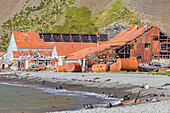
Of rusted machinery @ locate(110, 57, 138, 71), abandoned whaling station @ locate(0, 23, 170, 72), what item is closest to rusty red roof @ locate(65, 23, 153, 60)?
abandoned whaling station @ locate(0, 23, 170, 72)

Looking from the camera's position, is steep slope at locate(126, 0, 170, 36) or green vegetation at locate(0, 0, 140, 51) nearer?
steep slope at locate(126, 0, 170, 36)

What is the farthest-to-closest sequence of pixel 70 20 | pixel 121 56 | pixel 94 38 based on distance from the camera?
1. pixel 70 20
2. pixel 94 38
3. pixel 121 56

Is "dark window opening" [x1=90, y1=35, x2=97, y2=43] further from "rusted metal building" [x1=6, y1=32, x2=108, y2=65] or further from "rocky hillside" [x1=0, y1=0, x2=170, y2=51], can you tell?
"rocky hillside" [x1=0, y1=0, x2=170, y2=51]

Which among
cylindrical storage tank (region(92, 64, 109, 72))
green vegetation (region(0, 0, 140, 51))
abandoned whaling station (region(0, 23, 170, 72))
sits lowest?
cylindrical storage tank (region(92, 64, 109, 72))

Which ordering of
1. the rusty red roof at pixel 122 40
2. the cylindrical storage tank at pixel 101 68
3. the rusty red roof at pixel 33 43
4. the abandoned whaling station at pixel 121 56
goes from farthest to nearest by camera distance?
the rusty red roof at pixel 33 43
the rusty red roof at pixel 122 40
the abandoned whaling station at pixel 121 56
the cylindrical storage tank at pixel 101 68

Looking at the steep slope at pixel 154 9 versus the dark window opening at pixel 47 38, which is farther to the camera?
the steep slope at pixel 154 9

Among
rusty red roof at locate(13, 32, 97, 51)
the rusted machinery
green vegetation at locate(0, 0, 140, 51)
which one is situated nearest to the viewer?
the rusted machinery

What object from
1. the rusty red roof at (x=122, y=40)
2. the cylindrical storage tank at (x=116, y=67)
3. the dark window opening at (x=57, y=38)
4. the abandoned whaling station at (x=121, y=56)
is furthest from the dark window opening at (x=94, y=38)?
the cylindrical storage tank at (x=116, y=67)

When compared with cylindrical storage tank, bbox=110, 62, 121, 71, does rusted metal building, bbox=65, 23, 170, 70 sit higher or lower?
higher

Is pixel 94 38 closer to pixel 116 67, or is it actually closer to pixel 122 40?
pixel 122 40

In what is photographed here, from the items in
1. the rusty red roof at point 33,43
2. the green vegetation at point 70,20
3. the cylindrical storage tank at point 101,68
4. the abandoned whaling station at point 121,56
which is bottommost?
the cylindrical storage tank at point 101,68

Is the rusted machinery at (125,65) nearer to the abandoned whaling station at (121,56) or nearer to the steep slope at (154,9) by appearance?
the abandoned whaling station at (121,56)

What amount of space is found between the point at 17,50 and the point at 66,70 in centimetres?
4555

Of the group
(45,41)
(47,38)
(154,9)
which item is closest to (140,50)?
(45,41)
